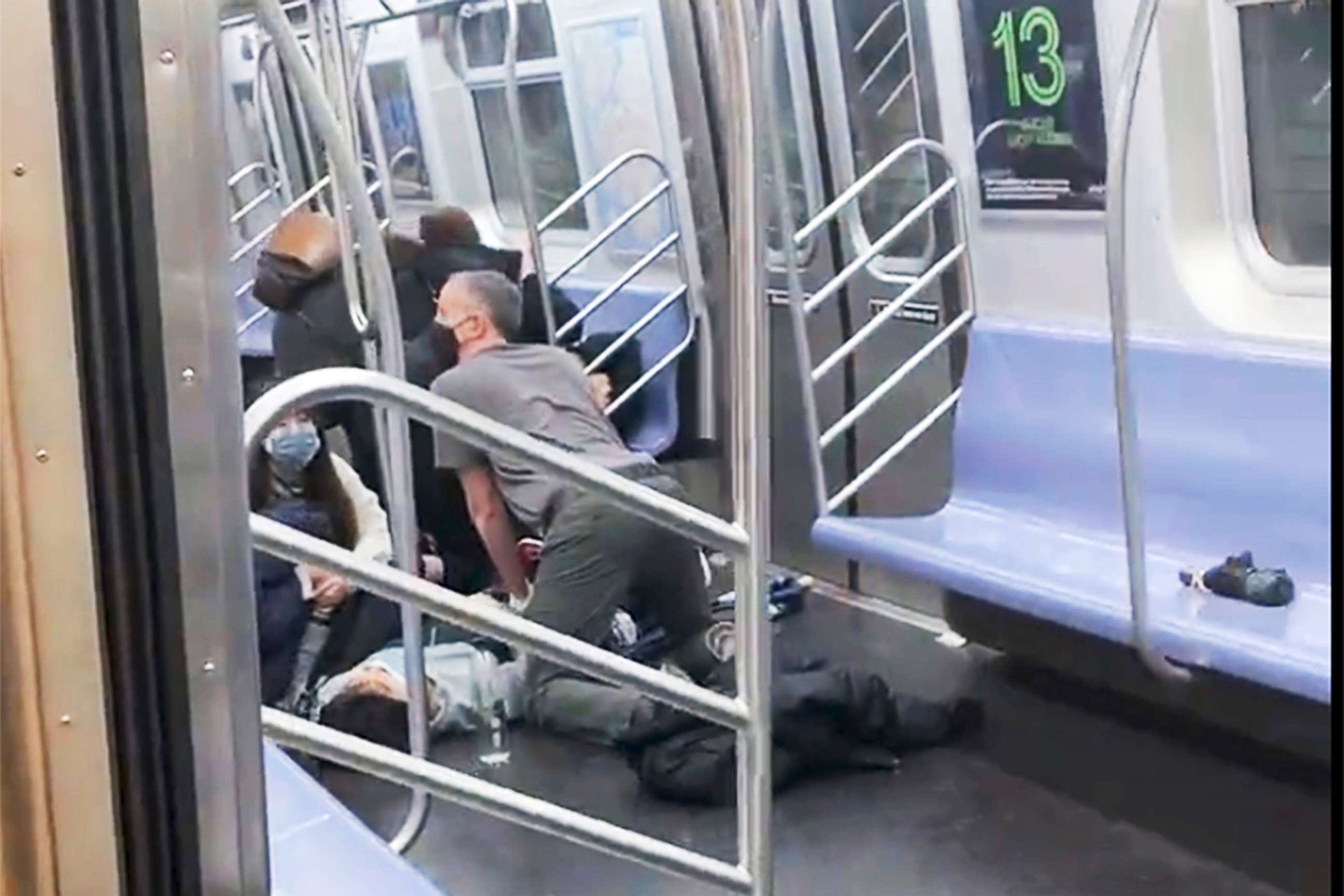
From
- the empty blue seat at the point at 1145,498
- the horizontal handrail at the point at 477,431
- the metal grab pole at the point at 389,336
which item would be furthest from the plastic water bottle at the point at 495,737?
the horizontal handrail at the point at 477,431

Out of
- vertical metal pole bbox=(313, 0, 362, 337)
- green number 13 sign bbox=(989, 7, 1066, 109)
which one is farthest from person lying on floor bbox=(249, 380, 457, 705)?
green number 13 sign bbox=(989, 7, 1066, 109)

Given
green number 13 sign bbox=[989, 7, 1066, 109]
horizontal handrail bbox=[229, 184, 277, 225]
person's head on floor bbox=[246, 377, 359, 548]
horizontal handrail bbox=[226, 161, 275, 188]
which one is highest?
green number 13 sign bbox=[989, 7, 1066, 109]

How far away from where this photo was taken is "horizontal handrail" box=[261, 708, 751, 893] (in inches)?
54.7

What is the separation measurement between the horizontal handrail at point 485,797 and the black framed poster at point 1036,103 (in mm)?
2115

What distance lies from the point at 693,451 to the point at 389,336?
8.38ft

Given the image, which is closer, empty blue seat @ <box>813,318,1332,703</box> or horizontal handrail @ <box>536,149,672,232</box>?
empty blue seat @ <box>813,318,1332,703</box>

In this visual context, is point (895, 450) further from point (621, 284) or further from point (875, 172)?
point (621, 284)

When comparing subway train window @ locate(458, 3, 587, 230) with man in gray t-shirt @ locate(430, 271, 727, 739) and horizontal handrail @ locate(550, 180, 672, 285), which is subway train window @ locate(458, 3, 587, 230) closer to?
horizontal handrail @ locate(550, 180, 672, 285)

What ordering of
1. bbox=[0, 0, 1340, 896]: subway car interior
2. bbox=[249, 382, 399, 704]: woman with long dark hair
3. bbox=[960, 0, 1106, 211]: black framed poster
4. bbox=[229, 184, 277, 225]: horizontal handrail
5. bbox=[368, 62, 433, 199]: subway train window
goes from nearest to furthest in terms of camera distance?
1. bbox=[0, 0, 1340, 896]: subway car interior
2. bbox=[249, 382, 399, 704]: woman with long dark hair
3. bbox=[960, 0, 1106, 211]: black framed poster
4. bbox=[368, 62, 433, 199]: subway train window
5. bbox=[229, 184, 277, 225]: horizontal handrail

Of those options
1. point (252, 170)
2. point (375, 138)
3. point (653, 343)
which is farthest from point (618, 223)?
point (252, 170)

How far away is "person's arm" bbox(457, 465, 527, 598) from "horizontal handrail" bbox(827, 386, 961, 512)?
2.47 feet

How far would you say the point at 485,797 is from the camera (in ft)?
5.16

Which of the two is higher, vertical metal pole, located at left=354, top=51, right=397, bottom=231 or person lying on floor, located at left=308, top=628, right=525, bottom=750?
vertical metal pole, located at left=354, top=51, right=397, bottom=231

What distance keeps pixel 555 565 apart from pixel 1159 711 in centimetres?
128
